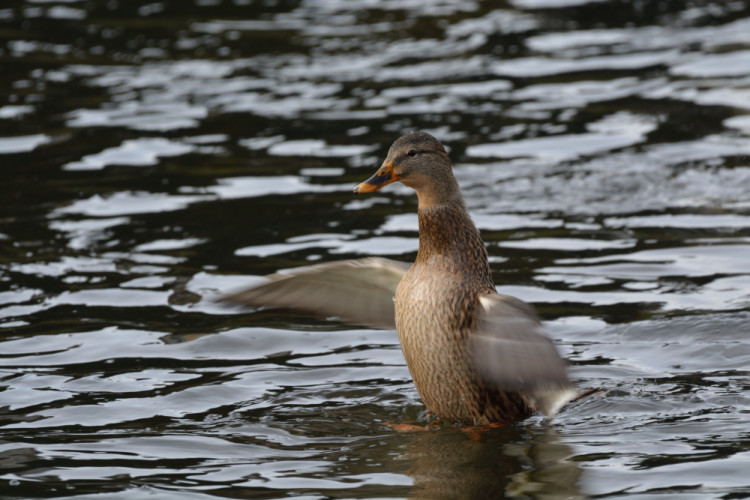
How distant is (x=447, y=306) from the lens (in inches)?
213

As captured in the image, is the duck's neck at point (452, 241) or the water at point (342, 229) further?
the duck's neck at point (452, 241)

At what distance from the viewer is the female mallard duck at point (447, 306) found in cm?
524

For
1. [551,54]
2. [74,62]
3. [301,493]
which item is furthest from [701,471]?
[74,62]

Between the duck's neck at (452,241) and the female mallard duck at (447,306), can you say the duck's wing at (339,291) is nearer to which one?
the female mallard duck at (447,306)

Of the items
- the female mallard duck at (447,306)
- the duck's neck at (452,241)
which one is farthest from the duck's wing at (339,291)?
the duck's neck at (452,241)

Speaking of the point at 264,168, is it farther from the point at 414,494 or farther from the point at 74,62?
the point at 414,494

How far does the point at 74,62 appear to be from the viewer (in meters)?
13.9

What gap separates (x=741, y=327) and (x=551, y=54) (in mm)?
7548

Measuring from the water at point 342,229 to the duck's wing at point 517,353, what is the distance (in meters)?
0.22

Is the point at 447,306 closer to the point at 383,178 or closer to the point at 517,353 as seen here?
the point at 517,353

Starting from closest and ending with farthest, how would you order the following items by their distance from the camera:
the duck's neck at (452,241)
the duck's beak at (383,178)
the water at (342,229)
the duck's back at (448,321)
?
1. the water at (342,229)
2. the duck's back at (448,321)
3. the duck's neck at (452,241)
4. the duck's beak at (383,178)

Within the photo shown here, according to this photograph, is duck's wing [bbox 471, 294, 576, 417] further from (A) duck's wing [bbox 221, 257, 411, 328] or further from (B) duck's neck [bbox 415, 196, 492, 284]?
(A) duck's wing [bbox 221, 257, 411, 328]

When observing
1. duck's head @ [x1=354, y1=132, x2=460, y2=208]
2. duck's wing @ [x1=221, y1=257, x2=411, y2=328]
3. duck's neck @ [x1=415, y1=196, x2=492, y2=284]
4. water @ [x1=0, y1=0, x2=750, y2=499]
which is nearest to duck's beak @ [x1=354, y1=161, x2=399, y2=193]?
duck's head @ [x1=354, y1=132, x2=460, y2=208]

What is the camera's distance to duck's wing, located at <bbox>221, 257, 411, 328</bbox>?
5.90 m
